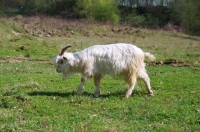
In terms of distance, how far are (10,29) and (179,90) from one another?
27.5 metres

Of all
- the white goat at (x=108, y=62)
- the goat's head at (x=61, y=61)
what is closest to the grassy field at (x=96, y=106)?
the white goat at (x=108, y=62)

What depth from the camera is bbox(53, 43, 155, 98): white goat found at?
36.0 ft

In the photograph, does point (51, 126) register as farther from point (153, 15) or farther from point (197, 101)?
point (153, 15)

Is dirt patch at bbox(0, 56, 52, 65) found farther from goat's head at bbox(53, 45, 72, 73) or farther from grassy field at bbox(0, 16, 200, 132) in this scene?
goat's head at bbox(53, 45, 72, 73)

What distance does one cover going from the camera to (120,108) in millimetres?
9367

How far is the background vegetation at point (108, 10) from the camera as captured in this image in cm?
6775

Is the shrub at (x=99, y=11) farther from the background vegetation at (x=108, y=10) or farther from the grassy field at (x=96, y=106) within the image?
the grassy field at (x=96, y=106)

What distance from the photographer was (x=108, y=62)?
36.0 feet

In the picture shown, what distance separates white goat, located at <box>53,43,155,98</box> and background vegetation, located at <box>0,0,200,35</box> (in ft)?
171

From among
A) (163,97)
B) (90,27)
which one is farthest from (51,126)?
(90,27)

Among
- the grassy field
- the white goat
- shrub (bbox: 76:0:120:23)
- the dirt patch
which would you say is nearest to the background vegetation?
Result: shrub (bbox: 76:0:120:23)

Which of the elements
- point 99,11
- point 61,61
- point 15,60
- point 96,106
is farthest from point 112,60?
point 99,11

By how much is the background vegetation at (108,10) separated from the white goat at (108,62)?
51981 mm

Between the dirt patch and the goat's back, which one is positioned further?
the dirt patch
